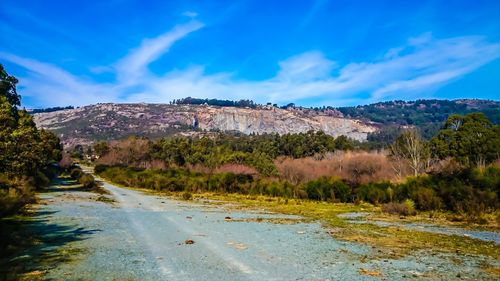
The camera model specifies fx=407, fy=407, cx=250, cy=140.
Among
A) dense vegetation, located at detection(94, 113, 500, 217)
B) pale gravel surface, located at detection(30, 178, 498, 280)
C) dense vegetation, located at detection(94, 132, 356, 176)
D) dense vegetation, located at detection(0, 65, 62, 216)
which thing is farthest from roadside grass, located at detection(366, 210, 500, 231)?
dense vegetation, located at detection(94, 132, 356, 176)

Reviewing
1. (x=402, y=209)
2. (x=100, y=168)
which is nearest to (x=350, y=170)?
(x=402, y=209)

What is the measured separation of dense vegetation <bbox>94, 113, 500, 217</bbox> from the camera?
24.0 metres

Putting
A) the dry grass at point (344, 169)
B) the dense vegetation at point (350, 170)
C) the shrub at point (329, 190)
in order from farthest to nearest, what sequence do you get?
the dry grass at point (344, 169), the shrub at point (329, 190), the dense vegetation at point (350, 170)

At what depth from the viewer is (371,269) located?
8.32 meters

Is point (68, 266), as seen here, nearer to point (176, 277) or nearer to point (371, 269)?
point (176, 277)

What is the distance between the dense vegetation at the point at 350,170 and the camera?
946 inches

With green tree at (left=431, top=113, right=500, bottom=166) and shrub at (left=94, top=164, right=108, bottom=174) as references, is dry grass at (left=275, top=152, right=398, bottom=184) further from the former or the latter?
shrub at (left=94, top=164, right=108, bottom=174)

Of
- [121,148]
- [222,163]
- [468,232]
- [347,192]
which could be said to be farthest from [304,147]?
[468,232]

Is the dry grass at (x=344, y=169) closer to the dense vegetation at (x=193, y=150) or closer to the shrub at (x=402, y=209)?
the dense vegetation at (x=193, y=150)

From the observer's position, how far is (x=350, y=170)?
56438mm

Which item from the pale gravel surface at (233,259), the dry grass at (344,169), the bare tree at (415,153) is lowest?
the pale gravel surface at (233,259)

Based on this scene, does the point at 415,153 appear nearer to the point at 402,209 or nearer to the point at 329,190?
the point at 329,190

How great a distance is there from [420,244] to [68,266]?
30.9 ft

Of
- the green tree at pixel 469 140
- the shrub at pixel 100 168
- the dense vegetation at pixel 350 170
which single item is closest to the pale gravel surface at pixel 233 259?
the dense vegetation at pixel 350 170
